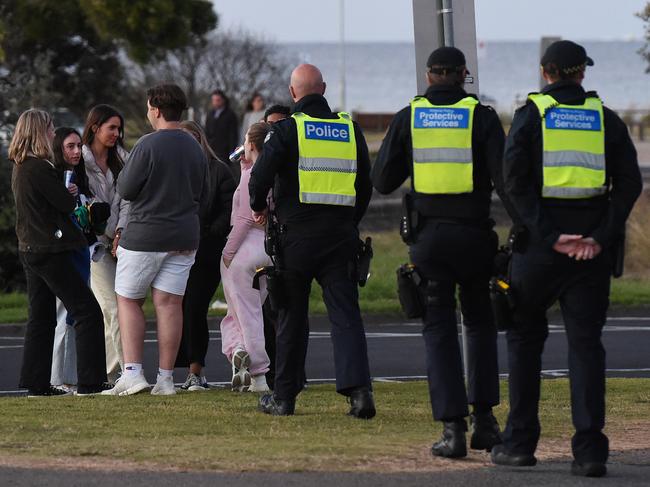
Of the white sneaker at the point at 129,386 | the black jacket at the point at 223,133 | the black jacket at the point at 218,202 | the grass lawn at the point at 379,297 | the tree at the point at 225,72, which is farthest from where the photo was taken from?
the tree at the point at 225,72

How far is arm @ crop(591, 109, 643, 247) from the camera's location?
7355mm

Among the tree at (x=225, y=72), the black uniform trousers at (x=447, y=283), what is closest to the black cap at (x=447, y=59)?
the black uniform trousers at (x=447, y=283)

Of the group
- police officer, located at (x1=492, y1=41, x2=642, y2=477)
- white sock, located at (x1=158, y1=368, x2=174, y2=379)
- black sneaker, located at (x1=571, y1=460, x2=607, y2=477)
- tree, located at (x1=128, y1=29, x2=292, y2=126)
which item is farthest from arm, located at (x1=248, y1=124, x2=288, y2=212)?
tree, located at (x1=128, y1=29, x2=292, y2=126)

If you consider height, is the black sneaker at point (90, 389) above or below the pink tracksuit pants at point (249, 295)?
below

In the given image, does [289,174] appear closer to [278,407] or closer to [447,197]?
[278,407]

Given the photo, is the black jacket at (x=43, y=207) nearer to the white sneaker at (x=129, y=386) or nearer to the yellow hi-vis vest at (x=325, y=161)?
the white sneaker at (x=129, y=386)

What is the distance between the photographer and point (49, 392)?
1092 centimetres

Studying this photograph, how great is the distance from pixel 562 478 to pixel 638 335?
9213 millimetres

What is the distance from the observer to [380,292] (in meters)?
19.4

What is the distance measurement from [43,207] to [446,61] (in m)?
3.59

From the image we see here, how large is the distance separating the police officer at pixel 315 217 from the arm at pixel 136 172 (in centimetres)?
111

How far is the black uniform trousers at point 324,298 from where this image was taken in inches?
354

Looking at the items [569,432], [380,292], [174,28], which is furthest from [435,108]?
[174,28]

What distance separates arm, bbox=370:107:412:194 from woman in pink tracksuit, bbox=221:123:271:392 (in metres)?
2.79
